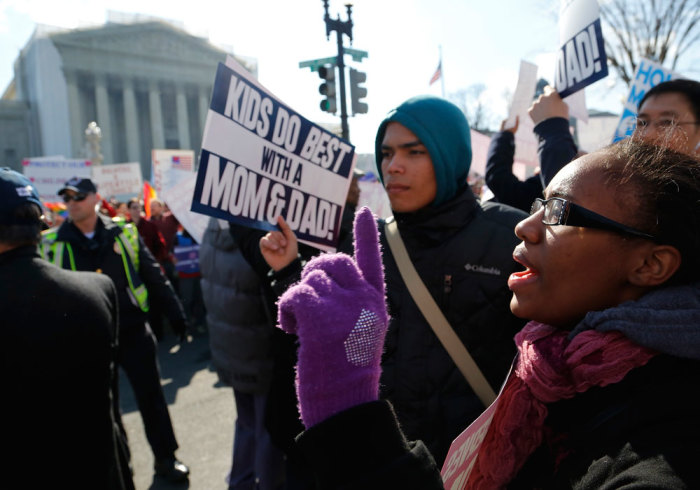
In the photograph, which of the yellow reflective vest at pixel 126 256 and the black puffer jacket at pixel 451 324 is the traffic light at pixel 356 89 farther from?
the black puffer jacket at pixel 451 324

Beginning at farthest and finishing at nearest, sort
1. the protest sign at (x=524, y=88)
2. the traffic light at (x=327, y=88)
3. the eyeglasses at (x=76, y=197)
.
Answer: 1. the traffic light at (x=327, y=88)
2. the eyeglasses at (x=76, y=197)
3. the protest sign at (x=524, y=88)

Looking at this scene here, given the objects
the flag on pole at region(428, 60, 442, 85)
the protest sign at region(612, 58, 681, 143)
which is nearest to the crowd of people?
the protest sign at region(612, 58, 681, 143)

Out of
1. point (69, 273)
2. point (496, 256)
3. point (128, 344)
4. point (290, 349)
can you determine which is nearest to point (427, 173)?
point (496, 256)

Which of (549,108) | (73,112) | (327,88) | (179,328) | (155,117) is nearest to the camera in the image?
(549,108)

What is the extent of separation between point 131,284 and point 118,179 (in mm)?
10770

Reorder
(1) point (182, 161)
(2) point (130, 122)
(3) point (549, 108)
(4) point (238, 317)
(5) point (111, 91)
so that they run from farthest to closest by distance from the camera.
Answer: (5) point (111, 91)
(2) point (130, 122)
(1) point (182, 161)
(4) point (238, 317)
(3) point (549, 108)

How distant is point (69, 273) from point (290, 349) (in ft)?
3.31

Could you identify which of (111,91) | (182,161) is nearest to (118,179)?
(182,161)

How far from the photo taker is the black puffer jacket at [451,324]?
1.57 meters

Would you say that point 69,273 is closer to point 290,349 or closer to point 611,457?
point 290,349

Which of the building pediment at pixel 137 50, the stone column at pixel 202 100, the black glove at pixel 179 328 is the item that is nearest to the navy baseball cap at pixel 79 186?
the black glove at pixel 179 328

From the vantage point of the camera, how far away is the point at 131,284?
3607 millimetres

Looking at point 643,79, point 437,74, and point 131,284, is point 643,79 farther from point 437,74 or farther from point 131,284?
point 437,74

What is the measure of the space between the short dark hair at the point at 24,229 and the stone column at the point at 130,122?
159 feet
